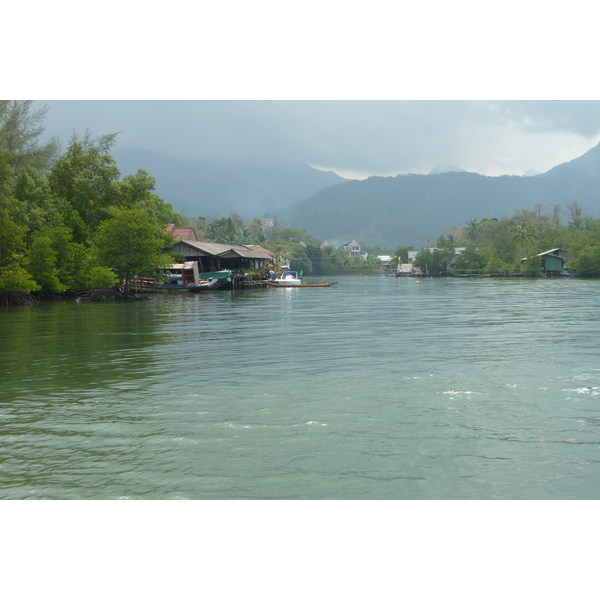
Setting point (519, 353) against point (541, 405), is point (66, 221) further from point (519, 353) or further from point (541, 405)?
point (541, 405)

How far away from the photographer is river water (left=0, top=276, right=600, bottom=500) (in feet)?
23.4

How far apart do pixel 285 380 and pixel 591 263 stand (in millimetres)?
90555

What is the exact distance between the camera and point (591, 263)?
3610 inches

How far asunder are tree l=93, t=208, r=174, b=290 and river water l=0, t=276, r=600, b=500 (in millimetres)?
25904

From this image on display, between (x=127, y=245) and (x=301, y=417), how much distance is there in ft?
128

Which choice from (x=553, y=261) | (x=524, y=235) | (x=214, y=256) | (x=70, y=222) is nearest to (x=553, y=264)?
(x=553, y=261)

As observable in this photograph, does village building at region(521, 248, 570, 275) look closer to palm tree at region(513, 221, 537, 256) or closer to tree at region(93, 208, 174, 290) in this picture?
palm tree at region(513, 221, 537, 256)

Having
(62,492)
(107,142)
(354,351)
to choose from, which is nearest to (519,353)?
(354,351)

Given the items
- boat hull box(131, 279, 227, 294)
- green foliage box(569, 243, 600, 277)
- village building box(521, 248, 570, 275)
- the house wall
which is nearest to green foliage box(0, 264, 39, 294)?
boat hull box(131, 279, 227, 294)

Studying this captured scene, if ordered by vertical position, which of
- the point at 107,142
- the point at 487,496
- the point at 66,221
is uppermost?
the point at 107,142

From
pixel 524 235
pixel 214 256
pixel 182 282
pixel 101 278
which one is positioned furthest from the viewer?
pixel 524 235

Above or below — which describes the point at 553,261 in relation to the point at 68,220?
below

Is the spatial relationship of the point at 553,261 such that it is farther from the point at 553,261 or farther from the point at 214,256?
the point at 214,256

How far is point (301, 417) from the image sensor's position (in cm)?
998
